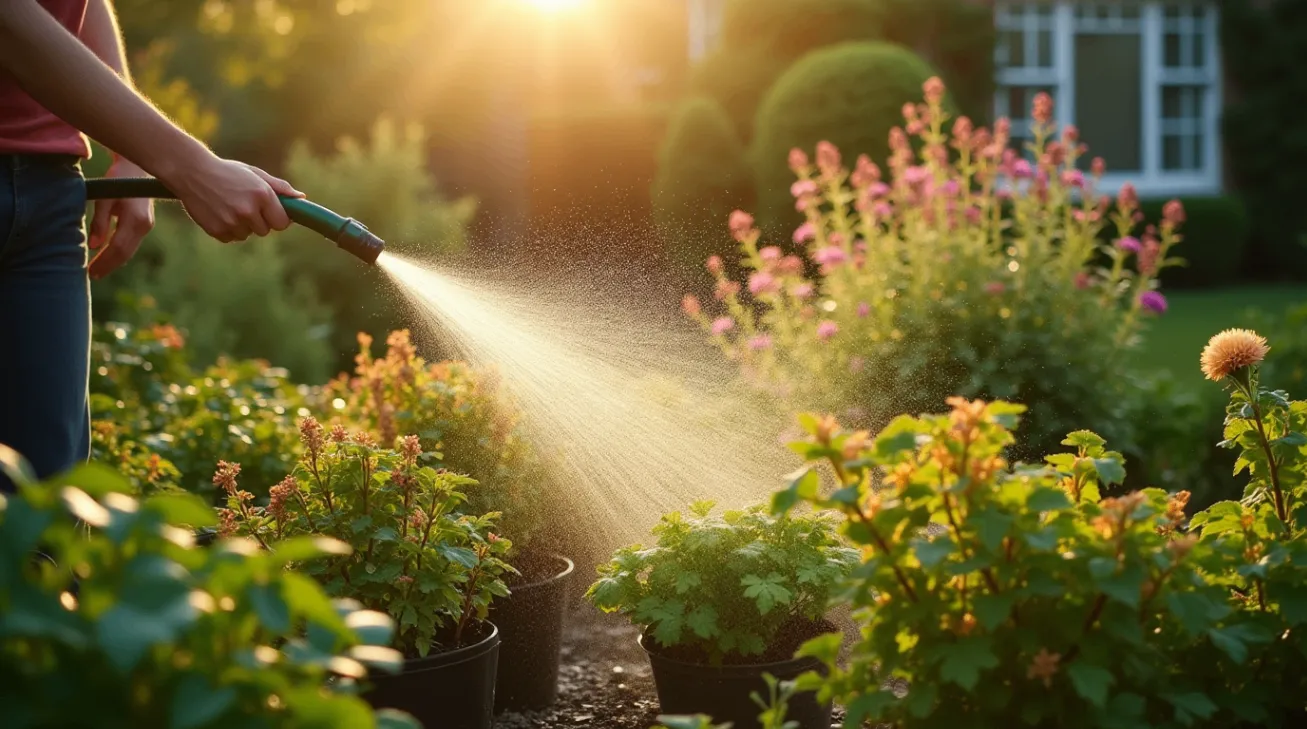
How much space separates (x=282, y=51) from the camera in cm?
1290

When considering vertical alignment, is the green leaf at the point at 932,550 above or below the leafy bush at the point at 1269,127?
below

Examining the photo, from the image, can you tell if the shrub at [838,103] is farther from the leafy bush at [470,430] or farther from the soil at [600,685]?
the leafy bush at [470,430]

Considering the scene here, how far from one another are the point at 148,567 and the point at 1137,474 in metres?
4.63

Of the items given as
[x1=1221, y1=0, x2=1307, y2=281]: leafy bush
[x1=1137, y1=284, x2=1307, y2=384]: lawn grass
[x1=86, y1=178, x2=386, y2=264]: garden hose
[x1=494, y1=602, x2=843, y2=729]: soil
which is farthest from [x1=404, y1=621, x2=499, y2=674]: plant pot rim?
[x1=1221, y1=0, x2=1307, y2=281]: leafy bush

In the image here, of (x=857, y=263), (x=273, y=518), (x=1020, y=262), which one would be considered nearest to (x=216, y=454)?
(x=273, y=518)

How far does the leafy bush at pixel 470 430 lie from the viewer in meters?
3.07

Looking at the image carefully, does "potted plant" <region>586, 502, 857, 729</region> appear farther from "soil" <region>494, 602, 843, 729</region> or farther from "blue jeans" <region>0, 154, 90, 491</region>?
"blue jeans" <region>0, 154, 90, 491</region>

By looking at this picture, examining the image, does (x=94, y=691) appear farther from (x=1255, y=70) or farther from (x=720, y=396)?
(x=1255, y=70)

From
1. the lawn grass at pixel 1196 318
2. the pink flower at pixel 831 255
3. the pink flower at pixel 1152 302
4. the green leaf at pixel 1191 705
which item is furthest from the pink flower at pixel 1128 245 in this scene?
the green leaf at pixel 1191 705

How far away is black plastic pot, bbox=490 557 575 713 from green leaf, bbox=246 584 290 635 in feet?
5.92

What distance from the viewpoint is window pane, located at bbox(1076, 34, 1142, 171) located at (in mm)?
16703

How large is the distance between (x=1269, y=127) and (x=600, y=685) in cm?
1544

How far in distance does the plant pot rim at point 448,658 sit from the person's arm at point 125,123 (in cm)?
82

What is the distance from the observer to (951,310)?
4.67m
